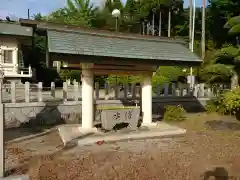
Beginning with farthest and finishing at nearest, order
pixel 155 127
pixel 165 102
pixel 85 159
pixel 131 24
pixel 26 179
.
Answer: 1. pixel 131 24
2. pixel 165 102
3. pixel 155 127
4. pixel 85 159
5. pixel 26 179

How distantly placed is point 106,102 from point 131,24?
33.5 m

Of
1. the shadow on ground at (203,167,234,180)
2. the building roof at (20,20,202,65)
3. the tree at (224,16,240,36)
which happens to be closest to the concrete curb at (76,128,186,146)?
the building roof at (20,20,202,65)

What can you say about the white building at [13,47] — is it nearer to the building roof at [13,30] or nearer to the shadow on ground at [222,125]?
the building roof at [13,30]

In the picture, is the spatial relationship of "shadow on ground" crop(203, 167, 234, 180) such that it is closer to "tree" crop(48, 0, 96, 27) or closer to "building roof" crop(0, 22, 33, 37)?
"building roof" crop(0, 22, 33, 37)

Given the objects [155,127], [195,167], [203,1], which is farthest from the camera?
[203,1]

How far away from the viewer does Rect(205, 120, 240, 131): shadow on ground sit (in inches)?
465

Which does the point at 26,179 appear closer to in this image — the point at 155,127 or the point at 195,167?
the point at 195,167

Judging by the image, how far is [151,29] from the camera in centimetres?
4769

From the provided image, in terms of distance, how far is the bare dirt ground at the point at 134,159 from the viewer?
240 inches

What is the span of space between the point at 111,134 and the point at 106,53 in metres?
3.03

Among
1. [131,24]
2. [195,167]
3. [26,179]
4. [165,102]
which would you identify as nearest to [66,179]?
[26,179]

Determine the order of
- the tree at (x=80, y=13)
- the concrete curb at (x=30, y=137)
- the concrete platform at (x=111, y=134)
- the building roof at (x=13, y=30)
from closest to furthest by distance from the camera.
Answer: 1. the concrete platform at (x=111, y=134)
2. the concrete curb at (x=30, y=137)
3. the building roof at (x=13, y=30)
4. the tree at (x=80, y=13)

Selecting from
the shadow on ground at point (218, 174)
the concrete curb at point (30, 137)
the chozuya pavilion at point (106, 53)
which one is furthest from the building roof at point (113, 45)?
the shadow on ground at point (218, 174)

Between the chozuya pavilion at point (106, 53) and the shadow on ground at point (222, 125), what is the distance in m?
3.29
